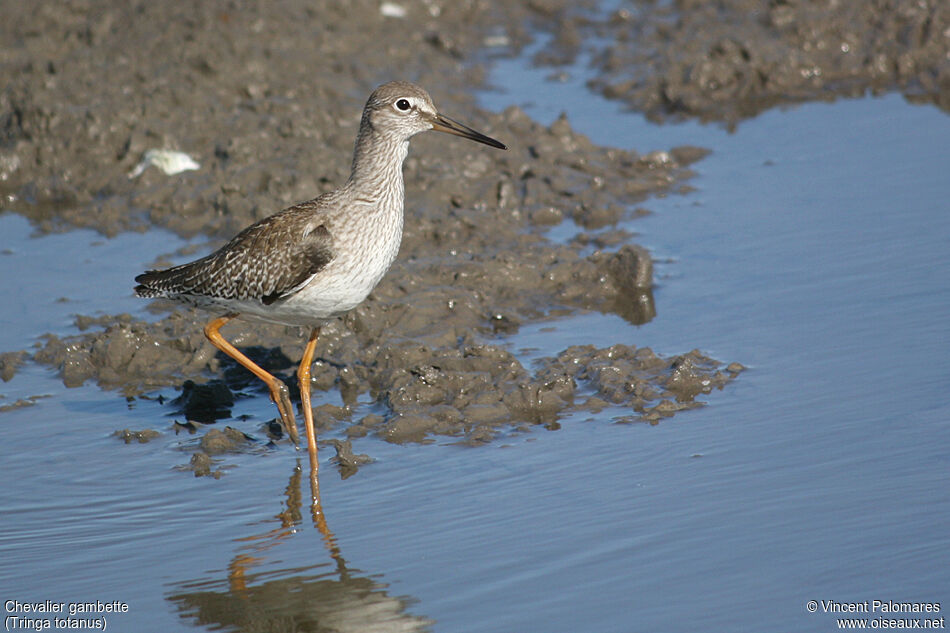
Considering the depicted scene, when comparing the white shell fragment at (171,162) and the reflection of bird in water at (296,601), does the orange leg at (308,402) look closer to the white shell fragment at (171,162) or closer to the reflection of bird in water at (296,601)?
the reflection of bird in water at (296,601)

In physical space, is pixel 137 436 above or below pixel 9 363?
below

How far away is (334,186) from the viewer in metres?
12.8

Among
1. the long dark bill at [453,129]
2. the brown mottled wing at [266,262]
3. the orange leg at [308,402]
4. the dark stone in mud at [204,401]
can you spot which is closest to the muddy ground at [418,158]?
the dark stone in mud at [204,401]

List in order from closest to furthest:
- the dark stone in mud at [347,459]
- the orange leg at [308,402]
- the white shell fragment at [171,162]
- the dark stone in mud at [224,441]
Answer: the dark stone in mud at [347,459], the orange leg at [308,402], the dark stone in mud at [224,441], the white shell fragment at [171,162]

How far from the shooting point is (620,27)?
1847cm

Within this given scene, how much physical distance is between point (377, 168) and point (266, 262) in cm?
108

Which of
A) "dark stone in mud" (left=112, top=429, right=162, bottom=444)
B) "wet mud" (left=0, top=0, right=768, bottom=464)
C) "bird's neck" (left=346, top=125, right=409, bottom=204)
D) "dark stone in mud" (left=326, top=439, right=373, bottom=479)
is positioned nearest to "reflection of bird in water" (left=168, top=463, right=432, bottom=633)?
"dark stone in mud" (left=326, top=439, right=373, bottom=479)

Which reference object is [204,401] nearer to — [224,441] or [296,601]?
[224,441]

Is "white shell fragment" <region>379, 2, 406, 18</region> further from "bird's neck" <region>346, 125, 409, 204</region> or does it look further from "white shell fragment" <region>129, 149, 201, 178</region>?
"bird's neck" <region>346, 125, 409, 204</region>

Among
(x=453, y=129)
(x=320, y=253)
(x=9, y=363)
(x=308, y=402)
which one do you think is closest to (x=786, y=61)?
(x=453, y=129)

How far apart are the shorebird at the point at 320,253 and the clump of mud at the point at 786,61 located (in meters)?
7.01

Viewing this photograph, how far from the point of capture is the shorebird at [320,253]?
865cm

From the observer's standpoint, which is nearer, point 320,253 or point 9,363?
point 320,253

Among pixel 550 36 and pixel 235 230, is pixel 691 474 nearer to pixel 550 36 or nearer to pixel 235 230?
pixel 235 230
